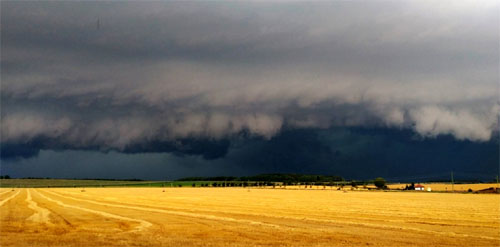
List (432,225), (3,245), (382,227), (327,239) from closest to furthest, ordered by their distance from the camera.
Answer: (3,245) < (327,239) < (382,227) < (432,225)

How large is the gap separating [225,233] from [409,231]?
11.0 m

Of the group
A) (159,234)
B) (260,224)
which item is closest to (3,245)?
(159,234)

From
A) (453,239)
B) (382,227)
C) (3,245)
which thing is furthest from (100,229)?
(453,239)

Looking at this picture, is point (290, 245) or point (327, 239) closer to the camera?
point (290, 245)

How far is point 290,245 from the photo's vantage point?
2120cm

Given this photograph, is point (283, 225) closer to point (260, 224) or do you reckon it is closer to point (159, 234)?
point (260, 224)

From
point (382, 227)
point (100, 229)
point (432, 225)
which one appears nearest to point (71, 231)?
point (100, 229)

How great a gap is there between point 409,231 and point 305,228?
20.2 ft

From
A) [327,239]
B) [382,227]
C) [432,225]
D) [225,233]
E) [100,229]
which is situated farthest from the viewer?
[432,225]

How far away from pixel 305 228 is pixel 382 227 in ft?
16.5

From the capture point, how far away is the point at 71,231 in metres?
26.1

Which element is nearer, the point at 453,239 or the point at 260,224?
the point at 453,239

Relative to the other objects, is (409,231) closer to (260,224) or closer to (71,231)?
(260,224)

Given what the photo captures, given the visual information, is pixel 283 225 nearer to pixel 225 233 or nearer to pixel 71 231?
pixel 225 233
